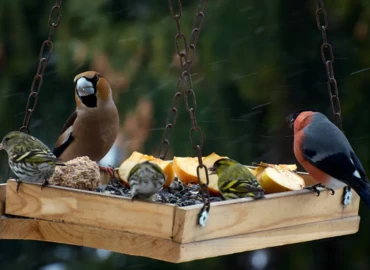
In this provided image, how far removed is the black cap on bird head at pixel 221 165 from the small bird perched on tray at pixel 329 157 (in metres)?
0.36

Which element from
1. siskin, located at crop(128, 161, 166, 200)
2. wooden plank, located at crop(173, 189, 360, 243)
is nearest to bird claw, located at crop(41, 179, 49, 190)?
siskin, located at crop(128, 161, 166, 200)

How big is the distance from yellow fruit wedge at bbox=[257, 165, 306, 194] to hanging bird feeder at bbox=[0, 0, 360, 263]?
0.52 feet

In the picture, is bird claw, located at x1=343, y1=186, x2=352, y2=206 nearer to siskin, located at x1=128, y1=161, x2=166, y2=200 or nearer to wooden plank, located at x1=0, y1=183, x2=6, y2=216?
siskin, located at x1=128, y1=161, x2=166, y2=200

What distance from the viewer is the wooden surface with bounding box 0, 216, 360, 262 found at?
3.04 metres

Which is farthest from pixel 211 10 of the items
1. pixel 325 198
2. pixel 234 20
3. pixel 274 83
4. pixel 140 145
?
pixel 325 198

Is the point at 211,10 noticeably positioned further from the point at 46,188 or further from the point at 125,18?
the point at 46,188

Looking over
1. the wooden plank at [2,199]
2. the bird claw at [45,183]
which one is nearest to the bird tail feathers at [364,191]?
the bird claw at [45,183]

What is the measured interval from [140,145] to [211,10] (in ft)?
2.96

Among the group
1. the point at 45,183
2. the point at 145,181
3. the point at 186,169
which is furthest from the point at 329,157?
the point at 45,183

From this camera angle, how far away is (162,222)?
9.96 feet

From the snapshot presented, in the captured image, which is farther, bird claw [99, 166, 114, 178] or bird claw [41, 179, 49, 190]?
bird claw [99, 166, 114, 178]

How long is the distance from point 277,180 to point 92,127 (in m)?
1.10

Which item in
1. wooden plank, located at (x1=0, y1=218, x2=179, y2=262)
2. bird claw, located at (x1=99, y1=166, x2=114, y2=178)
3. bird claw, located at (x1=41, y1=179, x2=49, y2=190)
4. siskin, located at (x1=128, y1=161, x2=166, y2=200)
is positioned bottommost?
wooden plank, located at (x1=0, y1=218, x2=179, y2=262)

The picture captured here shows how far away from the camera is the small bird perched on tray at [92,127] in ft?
14.2
